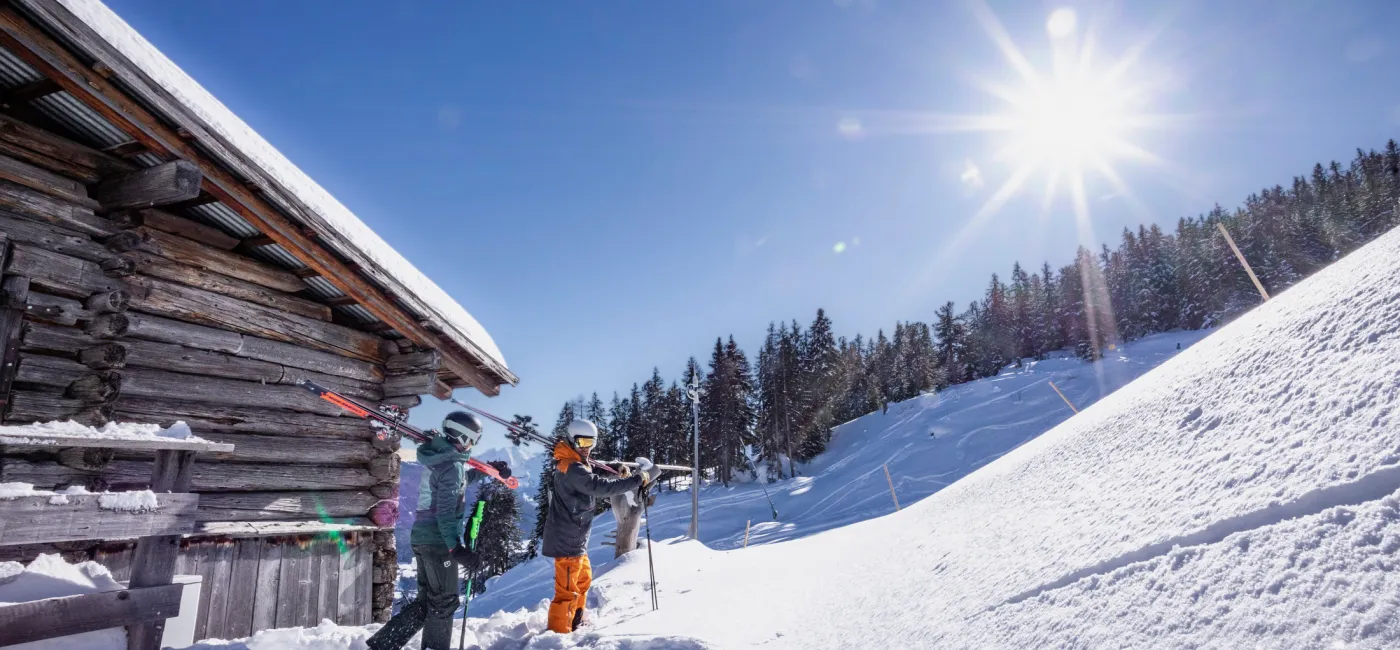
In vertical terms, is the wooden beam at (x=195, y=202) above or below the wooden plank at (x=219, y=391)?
above

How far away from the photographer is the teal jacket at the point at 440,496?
5.11 meters

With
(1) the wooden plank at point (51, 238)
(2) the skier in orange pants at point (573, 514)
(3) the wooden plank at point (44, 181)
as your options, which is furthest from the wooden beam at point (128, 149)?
(2) the skier in orange pants at point (573, 514)

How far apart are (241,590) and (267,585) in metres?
0.23

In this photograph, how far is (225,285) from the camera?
236 inches

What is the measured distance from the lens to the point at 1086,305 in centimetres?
6200

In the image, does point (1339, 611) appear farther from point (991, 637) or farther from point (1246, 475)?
point (991, 637)

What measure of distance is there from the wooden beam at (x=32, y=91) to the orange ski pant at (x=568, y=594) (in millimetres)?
5321

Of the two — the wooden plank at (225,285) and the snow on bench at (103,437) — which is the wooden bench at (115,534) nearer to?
the snow on bench at (103,437)

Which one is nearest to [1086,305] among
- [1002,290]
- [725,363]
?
[1002,290]

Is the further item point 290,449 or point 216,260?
point 290,449

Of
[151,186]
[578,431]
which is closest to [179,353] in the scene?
[151,186]

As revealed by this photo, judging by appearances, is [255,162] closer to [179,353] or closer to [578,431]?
[179,353]

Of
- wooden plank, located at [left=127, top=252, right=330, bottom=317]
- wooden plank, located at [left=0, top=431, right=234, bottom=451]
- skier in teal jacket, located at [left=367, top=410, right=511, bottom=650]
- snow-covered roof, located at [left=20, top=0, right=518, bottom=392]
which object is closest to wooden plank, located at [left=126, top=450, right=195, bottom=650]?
wooden plank, located at [left=0, top=431, right=234, bottom=451]

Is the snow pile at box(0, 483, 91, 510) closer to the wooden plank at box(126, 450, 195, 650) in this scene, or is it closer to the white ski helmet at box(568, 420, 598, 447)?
the wooden plank at box(126, 450, 195, 650)
